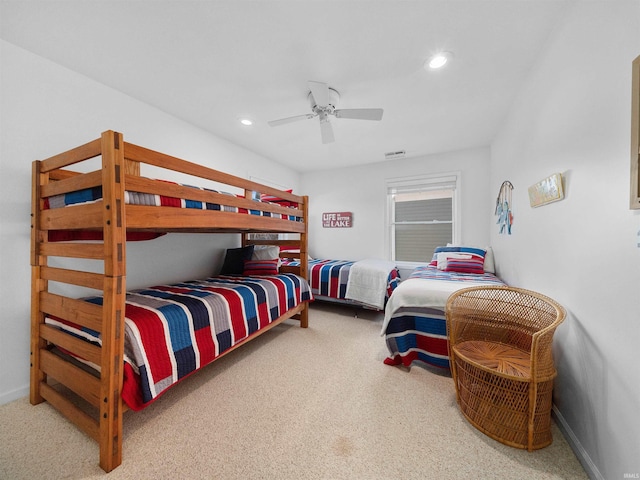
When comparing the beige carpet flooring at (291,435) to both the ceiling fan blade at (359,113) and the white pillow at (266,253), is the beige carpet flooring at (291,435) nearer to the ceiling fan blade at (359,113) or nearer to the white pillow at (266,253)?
the white pillow at (266,253)

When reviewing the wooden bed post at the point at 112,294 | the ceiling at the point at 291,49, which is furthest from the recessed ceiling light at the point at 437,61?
the wooden bed post at the point at 112,294

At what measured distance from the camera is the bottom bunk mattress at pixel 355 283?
317 cm

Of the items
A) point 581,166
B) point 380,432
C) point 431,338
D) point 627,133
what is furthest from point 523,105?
point 380,432

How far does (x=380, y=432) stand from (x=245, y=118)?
9.83 ft

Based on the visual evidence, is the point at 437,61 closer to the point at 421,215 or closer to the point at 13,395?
the point at 421,215

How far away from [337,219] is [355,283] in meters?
1.68

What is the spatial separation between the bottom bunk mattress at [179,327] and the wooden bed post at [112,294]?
0.08 m

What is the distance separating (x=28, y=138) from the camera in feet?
5.68

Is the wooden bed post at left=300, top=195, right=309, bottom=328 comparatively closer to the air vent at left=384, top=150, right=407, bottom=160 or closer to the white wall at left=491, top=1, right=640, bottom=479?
the air vent at left=384, top=150, right=407, bottom=160

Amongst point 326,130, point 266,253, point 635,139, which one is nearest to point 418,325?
point 635,139

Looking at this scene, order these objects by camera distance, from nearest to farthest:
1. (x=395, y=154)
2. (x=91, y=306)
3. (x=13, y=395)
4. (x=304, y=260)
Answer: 1. (x=91, y=306)
2. (x=13, y=395)
3. (x=304, y=260)
4. (x=395, y=154)

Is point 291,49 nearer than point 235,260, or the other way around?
point 291,49

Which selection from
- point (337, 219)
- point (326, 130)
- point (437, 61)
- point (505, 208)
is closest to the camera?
point (437, 61)

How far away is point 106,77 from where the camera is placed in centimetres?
204
